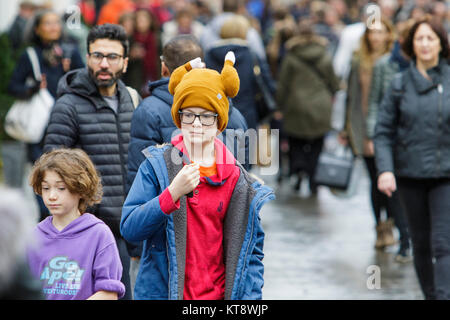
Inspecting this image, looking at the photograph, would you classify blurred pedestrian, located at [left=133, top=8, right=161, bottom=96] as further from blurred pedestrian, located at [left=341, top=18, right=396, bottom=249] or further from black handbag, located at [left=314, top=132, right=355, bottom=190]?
blurred pedestrian, located at [left=341, top=18, right=396, bottom=249]

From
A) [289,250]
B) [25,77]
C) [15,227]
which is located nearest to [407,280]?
[289,250]

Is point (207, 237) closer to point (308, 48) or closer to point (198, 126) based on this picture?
point (198, 126)

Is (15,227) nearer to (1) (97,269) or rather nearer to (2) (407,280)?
(1) (97,269)

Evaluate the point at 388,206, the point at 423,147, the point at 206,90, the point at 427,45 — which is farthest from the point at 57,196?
the point at 388,206

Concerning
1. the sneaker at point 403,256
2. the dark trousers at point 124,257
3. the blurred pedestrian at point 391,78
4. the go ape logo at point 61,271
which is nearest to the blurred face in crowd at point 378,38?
the blurred pedestrian at point 391,78

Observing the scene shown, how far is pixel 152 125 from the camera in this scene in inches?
225

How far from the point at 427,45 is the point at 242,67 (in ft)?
12.4

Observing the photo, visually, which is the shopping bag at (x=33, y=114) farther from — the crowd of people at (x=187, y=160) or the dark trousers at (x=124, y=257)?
the dark trousers at (x=124, y=257)

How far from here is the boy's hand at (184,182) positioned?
13.3 ft

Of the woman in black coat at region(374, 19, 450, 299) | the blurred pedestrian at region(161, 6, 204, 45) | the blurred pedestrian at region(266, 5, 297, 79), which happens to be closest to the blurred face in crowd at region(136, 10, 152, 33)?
the blurred pedestrian at region(161, 6, 204, 45)

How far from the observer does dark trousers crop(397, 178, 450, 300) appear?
6.59m

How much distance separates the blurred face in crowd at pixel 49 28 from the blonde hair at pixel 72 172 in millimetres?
5094

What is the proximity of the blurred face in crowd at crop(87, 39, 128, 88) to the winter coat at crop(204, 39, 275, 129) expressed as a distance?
4360 mm

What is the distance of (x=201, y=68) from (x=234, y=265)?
96cm
